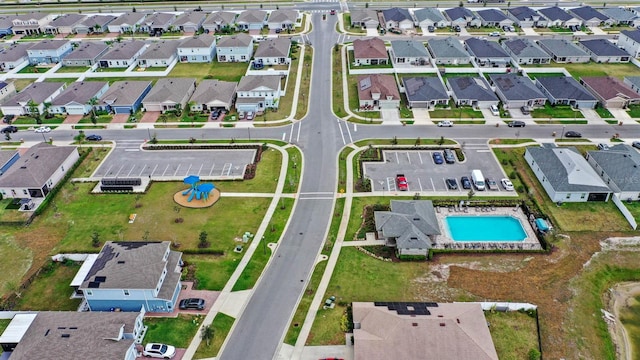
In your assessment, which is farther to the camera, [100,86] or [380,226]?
[100,86]

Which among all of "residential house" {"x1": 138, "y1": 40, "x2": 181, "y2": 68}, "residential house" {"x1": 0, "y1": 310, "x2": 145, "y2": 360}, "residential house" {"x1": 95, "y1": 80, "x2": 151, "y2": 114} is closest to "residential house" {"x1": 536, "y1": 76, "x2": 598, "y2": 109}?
"residential house" {"x1": 95, "y1": 80, "x2": 151, "y2": 114}

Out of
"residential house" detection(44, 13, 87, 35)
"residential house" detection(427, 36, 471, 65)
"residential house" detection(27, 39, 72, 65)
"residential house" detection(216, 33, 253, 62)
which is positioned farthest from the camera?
"residential house" detection(44, 13, 87, 35)

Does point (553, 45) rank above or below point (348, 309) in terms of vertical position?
above

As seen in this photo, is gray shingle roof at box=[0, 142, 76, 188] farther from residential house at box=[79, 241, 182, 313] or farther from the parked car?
the parked car

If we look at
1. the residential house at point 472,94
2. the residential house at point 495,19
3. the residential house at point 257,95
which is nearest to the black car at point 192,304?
the residential house at point 257,95

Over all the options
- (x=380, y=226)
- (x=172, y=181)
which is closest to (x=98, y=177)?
(x=172, y=181)

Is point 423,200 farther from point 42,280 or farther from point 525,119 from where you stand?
point 42,280

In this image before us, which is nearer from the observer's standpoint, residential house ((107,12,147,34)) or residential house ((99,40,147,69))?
residential house ((99,40,147,69))
